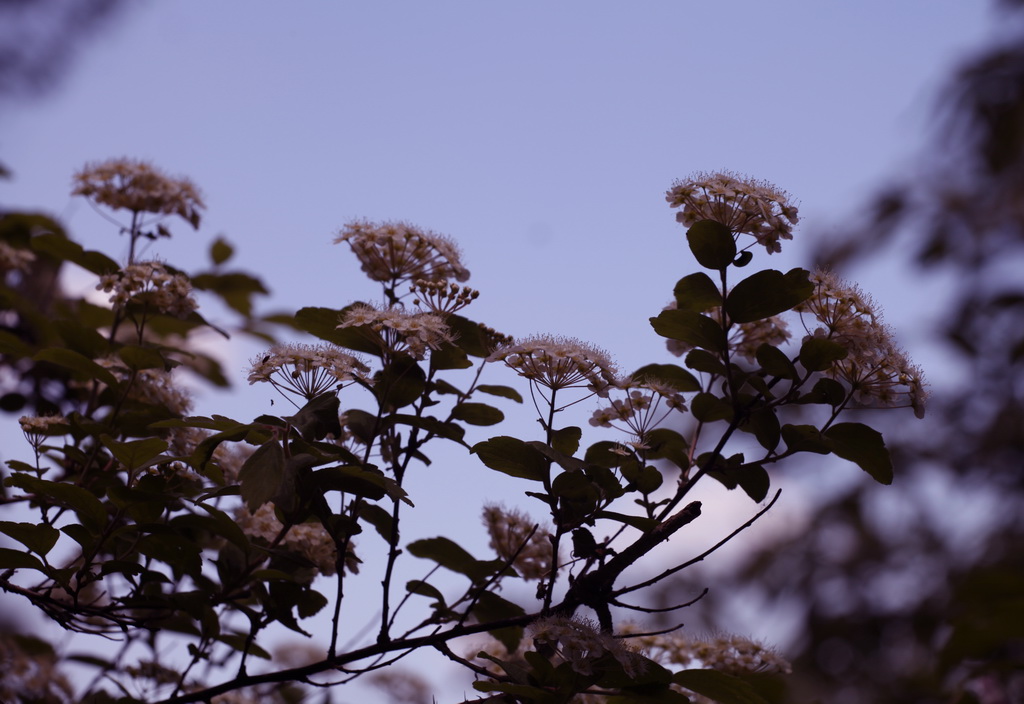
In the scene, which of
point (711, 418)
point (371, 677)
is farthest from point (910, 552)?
point (711, 418)

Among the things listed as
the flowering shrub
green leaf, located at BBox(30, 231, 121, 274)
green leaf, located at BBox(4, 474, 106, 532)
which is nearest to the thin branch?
the flowering shrub

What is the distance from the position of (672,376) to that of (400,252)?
73cm

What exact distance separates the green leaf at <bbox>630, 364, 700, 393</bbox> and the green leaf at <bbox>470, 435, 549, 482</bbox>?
37cm

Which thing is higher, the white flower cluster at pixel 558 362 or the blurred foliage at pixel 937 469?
the blurred foliage at pixel 937 469

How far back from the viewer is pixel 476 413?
89.4 inches

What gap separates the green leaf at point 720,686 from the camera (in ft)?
6.10

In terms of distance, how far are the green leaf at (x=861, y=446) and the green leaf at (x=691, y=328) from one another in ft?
1.04

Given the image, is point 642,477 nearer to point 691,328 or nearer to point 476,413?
point 691,328

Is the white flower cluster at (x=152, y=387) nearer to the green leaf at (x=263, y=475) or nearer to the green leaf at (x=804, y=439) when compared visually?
the green leaf at (x=263, y=475)

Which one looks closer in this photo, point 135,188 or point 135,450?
point 135,450

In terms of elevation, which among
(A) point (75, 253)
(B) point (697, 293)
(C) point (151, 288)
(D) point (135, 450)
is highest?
(A) point (75, 253)

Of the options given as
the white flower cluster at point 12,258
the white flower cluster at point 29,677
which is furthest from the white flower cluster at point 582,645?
the white flower cluster at point 12,258

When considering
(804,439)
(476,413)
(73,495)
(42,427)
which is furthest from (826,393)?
(42,427)

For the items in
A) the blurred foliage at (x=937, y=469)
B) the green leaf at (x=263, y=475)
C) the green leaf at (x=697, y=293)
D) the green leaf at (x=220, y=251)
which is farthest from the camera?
the blurred foliage at (x=937, y=469)
